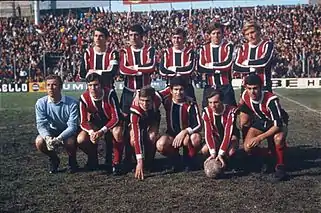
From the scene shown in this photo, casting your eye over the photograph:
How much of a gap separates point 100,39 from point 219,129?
6.84ft

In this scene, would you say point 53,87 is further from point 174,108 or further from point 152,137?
point 174,108

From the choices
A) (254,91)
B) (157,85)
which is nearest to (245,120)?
(254,91)

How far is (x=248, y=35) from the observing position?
7.23m

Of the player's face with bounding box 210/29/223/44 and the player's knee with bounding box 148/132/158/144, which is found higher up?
the player's face with bounding box 210/29/223/44

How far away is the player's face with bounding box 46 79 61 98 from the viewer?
667 centimetres

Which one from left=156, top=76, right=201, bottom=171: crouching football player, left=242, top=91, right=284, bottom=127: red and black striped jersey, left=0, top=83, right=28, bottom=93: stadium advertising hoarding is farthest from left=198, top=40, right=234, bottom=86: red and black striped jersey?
left=0, top=83, right=28, bottom=93: stadium advertising hoarding

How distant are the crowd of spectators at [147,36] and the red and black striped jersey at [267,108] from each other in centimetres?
1760

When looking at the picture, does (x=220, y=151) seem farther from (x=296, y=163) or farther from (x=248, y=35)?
(x=248, y=35)

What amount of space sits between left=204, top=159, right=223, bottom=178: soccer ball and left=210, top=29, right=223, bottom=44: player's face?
1.94 metres

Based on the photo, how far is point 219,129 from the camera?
6.61 m

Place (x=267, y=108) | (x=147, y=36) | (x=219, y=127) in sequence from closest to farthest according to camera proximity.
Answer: (x=267, y=108), (x=219, y=127), (x=147, y=36)

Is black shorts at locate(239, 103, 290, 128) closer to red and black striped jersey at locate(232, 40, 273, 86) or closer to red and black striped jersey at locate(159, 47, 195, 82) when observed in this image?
red and black striped jersey at locate(232, 40, 273, 86)

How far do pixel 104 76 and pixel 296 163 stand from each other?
9.20 ft

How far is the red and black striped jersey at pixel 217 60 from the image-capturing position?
7.55m
